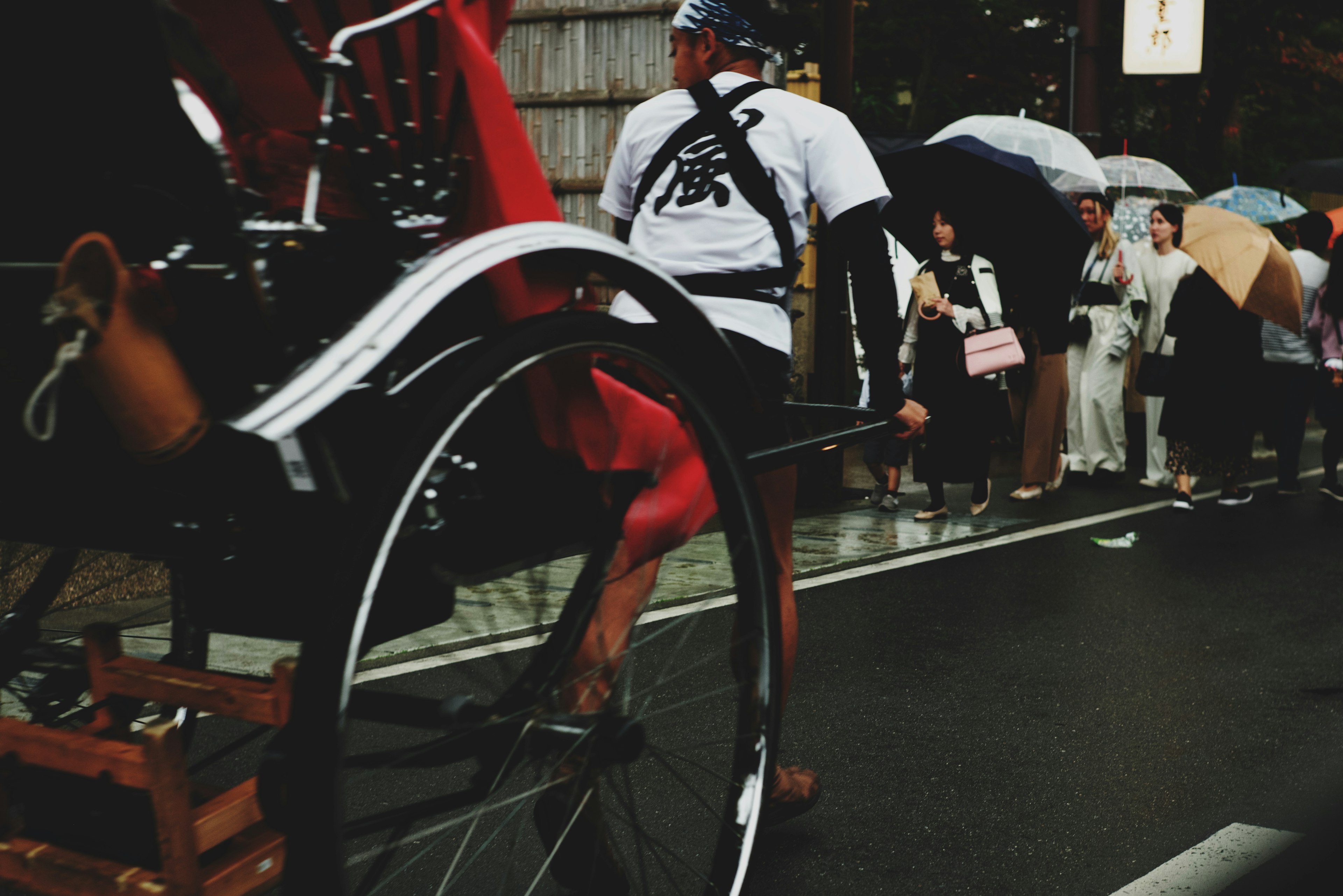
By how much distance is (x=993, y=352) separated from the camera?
8.51 meters

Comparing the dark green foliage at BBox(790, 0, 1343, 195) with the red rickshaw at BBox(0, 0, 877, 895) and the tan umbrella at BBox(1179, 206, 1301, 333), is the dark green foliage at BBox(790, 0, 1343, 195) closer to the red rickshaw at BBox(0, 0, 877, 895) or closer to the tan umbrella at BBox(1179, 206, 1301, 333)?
the tan umbrella at BBox(1179, 206, 1301, 333)

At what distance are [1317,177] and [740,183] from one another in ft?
47.5

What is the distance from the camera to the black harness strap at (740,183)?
3207 millimetres

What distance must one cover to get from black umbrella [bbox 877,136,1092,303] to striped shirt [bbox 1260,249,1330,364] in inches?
84.5

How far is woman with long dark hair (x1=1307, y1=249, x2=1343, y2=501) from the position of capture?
10383 mm

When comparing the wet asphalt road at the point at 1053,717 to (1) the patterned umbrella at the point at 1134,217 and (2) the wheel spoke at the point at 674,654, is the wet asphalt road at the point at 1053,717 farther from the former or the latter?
(1) the patterned umbrella at the point at 1134,217

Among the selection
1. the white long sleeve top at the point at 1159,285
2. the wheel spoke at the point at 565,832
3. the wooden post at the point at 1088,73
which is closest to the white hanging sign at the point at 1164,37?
the wooden post at the point at 1088,73

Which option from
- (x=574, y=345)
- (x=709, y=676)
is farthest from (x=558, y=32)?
(x=574, y=345)

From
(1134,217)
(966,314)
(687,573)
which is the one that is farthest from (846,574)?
(1134,217)

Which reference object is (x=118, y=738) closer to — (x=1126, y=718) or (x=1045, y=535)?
(x=1126, y=718)

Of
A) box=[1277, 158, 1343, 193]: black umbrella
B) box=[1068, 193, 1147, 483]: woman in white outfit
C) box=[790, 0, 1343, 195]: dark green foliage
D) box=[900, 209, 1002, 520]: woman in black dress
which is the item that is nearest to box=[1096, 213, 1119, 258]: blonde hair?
box=[1068, 193, 1147, 483]: woman in white outfit

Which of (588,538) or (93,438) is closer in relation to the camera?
(93,438)

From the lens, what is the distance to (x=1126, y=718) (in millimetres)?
4641

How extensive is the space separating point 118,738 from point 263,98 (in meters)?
1.14
